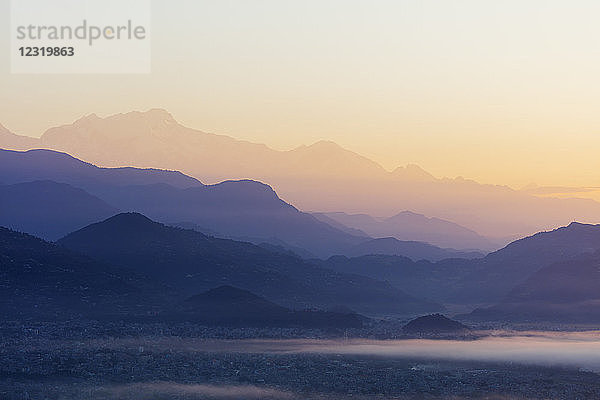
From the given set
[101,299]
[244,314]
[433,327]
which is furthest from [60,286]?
[433,327]

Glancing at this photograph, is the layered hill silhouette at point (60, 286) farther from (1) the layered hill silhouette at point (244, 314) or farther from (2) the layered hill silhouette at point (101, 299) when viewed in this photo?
(1) the layered hill silhouette at point (244, 314)

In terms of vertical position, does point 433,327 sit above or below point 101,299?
below

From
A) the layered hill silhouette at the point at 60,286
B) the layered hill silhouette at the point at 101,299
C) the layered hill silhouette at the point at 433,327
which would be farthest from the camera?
the layered hill silhouette at the point at 433,327

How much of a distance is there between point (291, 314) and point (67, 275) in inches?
2002

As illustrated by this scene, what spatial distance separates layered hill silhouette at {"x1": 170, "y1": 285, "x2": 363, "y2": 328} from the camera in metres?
159

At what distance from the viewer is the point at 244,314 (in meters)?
163

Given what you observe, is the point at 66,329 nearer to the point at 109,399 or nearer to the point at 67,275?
the point at 67,275

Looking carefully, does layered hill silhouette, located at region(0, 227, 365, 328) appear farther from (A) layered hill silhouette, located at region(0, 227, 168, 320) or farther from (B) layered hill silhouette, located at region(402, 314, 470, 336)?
(B) layered hill silhouette, located at region(402, 314, 470, 336)

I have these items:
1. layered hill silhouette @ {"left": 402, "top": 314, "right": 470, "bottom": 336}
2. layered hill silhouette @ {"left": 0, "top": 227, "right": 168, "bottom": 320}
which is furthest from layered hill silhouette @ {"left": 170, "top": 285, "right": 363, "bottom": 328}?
layered hill silhouette @ {"left": 0, "top": 227, "right": 168, "bottom": 320}

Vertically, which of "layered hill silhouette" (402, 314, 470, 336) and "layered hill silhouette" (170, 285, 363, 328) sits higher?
"layered hill silhouette" (170, 285, 363, 328)

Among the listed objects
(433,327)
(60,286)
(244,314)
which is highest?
(60,286)

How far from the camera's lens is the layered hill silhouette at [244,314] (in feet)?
520

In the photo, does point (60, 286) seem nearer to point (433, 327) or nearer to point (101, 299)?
point (101, 299)

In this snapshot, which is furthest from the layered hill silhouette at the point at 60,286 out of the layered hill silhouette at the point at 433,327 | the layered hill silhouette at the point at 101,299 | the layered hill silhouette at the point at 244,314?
the layered hill silhouette at the point at 433,327
